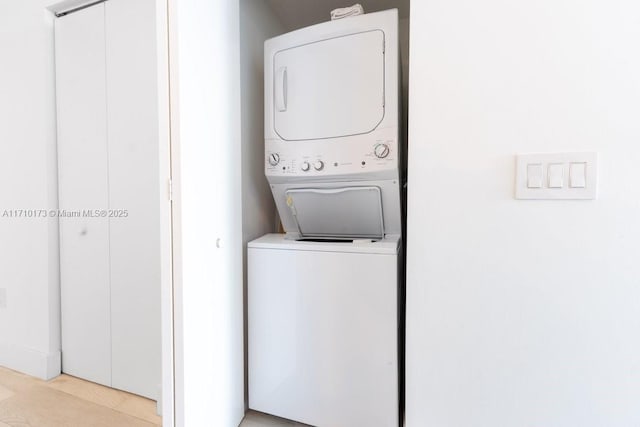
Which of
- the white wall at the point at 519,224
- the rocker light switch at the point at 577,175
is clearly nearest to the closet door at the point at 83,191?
the white wall at the point at 519,224

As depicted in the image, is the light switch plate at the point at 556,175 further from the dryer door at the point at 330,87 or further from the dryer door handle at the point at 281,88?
the dryer door handle at the point at 281,88

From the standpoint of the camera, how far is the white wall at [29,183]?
1.71 m

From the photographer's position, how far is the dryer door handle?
138 cm

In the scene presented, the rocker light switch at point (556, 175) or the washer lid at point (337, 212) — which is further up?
the rocker light switch at point (556, 175)

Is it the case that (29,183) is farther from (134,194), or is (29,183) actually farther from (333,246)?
(333,246)

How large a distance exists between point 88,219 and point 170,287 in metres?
1.13

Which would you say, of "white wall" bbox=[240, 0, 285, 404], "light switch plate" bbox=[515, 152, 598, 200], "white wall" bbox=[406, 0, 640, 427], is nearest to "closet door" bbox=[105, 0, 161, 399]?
"white wall" bbox=[240, 0, 285, 404]

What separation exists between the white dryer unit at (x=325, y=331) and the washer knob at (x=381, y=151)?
0.40 meters

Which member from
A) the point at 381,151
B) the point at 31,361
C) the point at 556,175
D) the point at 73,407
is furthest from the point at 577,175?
the point at 31,361

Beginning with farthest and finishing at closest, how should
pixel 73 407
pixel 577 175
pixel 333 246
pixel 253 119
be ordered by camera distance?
pixel 253 119
pixel 73 407
pixel 333 246
pixel 577 175

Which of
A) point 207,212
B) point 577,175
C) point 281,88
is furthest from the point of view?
point 281,88

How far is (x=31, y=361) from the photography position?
1.76m

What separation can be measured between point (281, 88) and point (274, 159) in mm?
354

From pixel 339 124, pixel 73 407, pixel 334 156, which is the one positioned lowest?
pixel 73 407
